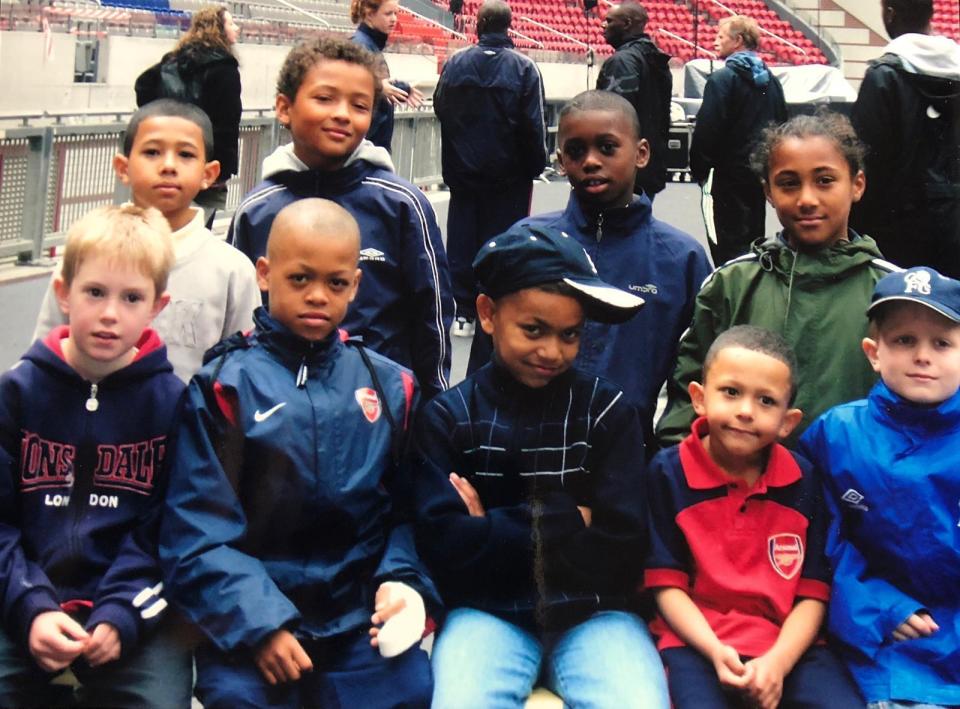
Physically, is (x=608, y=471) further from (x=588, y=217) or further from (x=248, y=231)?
(x=248, y=231)

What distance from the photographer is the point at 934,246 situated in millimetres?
5195

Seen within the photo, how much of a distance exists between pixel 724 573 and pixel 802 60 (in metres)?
28.5

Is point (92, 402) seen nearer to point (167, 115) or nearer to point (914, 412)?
point (167, 115)

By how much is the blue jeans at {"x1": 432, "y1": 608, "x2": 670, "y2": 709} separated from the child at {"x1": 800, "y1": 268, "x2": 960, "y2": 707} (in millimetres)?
446

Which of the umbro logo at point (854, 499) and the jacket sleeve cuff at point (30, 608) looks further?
the umbro logo at point (854, 499)

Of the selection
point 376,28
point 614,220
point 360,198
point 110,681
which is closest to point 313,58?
point 360,198

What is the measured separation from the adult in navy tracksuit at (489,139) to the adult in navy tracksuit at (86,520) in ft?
16.5

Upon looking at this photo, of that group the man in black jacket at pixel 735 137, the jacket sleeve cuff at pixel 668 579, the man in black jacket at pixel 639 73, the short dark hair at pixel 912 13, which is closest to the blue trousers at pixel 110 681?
the jacket sleeve cuff at pixel 668 579

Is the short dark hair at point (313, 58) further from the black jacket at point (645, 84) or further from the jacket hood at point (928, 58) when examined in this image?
the black jacket at point (645, 84)

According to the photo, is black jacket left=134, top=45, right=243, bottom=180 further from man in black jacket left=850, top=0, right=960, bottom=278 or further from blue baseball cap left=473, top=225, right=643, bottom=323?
blue baseball cap left=473, top=225, right=643, bottom=323

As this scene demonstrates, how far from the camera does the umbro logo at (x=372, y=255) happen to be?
11.3 ft

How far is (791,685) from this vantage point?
8.72ft

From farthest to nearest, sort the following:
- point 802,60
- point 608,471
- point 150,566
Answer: point 802,60, point 608,471, point 150,566

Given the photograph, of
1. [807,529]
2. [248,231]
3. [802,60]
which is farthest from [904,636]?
[802,60]
